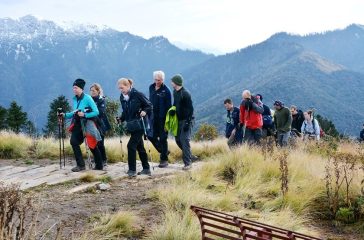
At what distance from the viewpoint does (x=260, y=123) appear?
1250cm

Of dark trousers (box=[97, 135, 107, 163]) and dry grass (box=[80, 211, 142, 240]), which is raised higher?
dark trousers (box=[97, 135, 107, 163])

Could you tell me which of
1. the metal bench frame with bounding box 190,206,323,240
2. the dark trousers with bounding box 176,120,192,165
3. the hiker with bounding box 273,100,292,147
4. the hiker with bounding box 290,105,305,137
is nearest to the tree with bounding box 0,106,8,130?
the hiker with bounding box 290,105,305,137

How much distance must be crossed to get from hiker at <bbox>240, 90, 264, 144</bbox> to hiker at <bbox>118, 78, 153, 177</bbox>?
3278 mm

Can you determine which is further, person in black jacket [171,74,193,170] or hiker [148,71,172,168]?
hiker [148,71,172,168]

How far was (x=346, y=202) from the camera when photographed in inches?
292

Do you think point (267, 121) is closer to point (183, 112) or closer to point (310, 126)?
point (310, 126)

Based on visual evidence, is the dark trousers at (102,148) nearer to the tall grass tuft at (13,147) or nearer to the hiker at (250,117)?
the tall grass tuft at (13,147)

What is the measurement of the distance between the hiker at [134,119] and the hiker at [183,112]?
2.98 ft

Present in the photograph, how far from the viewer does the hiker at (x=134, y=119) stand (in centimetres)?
970

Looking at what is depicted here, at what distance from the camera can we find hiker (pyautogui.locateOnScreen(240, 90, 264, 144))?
12.3m

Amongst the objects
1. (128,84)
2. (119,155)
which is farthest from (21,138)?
(128,84)

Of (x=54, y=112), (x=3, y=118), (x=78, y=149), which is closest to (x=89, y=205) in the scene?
(x=78, y=149)

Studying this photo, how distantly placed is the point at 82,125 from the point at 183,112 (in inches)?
82.2

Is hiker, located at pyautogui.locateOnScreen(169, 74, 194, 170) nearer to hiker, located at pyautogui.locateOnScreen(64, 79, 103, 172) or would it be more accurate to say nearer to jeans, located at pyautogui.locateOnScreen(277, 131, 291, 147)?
hiker, located at pyautogui.locateOnScreen(64, 79, 103, 172)
